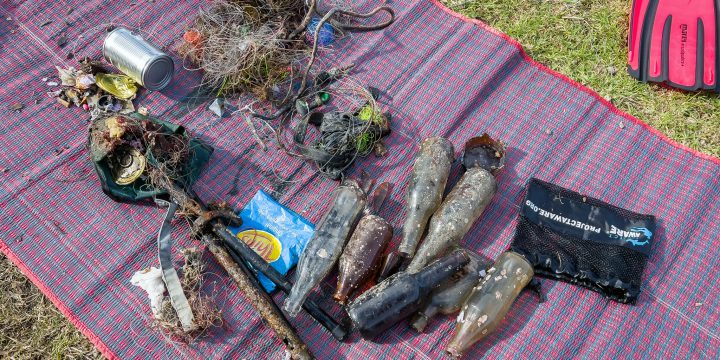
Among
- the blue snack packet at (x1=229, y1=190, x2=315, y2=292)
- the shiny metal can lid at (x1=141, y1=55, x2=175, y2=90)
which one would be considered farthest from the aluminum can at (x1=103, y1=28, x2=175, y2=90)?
the blue snack packet at (x1=229, y1=190, x2=315, y2=292)

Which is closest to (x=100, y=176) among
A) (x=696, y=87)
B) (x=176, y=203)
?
(x=176, y=203)

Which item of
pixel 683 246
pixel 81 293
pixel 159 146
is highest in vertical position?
pixel 159 146

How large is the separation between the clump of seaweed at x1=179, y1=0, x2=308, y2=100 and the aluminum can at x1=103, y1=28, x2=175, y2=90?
28cm

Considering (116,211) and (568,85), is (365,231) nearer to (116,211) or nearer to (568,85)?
(116,211)

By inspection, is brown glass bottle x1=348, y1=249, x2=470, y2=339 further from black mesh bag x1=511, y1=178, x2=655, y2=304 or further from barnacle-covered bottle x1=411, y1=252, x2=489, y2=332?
black mesh bag x1=511, y1=178, x2=655, y2=304

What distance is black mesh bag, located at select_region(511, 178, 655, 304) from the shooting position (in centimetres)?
362

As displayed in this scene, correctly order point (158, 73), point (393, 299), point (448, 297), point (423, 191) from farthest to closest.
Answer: point (158, 73) < point (423, 191) < point (448, 297) < point (393, 299)

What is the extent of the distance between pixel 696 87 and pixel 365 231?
119 inches

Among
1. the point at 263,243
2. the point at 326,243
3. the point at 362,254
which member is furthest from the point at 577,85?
the point at 263,243

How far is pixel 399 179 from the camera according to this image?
4039 mm

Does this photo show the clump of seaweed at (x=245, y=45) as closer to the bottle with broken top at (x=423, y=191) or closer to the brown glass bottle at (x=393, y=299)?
the bottle with broken top at (x=423, y=191)

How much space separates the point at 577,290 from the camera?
11.9 feet

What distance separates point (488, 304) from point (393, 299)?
570 millimetres

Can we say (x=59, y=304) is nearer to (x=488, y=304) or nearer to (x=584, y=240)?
(x=488, y=304)
